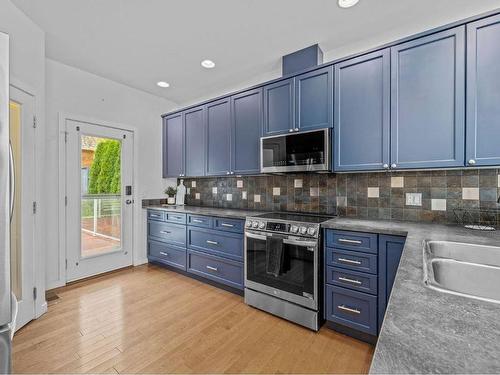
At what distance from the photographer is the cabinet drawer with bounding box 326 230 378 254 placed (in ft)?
6.20

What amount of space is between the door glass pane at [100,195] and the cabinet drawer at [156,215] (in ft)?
1.38

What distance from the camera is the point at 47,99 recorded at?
9.17ft

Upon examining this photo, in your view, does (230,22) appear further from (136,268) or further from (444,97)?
(136,268)

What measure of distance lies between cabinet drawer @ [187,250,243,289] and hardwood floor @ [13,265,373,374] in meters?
0.19

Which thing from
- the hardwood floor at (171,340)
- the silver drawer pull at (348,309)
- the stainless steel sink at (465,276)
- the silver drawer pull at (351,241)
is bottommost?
the hardwood floor at (171,340)

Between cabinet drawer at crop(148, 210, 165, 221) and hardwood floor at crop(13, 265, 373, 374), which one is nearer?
hardwood floor at crop(13, 265, 373, 374)

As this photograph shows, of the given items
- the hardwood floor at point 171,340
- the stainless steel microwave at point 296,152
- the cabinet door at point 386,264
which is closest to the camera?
the hardwood floor at point 171,340

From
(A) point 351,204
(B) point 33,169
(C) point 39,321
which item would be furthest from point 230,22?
(C) point 39,321

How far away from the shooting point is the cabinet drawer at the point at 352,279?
6.22 feet

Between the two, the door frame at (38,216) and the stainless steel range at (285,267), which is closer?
the stainless steel range at (285,267)

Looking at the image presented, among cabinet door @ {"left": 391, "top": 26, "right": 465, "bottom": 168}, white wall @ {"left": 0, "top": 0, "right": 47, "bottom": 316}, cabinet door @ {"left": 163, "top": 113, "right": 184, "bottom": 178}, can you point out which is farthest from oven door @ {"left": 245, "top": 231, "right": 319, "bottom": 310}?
white wall @ {"left": 0, "top": 0, "right": 47, "bottom": 316}

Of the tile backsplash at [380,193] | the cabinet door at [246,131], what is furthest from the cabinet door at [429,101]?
the cabinet door at [246,131]

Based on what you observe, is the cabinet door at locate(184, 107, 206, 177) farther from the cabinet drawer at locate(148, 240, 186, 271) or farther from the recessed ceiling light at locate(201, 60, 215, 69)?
the cabinet drawer at locate(148, 240, 186, 271)

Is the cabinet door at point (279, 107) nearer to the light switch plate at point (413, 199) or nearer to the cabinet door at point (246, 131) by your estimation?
the cabinet door at point (246, 131)
